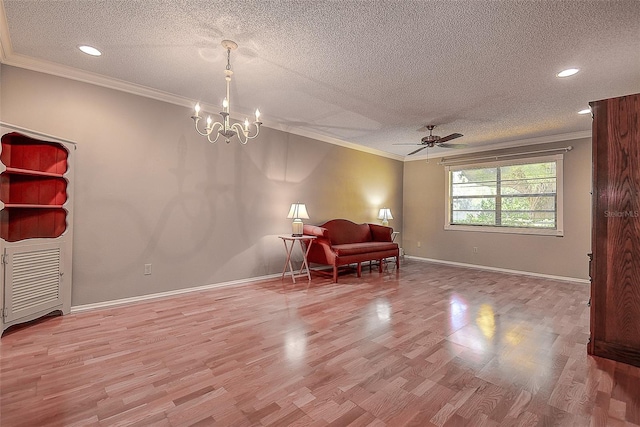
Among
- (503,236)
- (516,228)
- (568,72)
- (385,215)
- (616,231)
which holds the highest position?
(568,72)

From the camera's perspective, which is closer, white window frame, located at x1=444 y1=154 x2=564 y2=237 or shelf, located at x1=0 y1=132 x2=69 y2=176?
shelf, located at x1=0 y1=132 x2=69 y2=176

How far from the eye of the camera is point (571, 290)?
424 centimetres

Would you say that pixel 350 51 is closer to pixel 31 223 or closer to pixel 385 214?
→ pixel 31 223

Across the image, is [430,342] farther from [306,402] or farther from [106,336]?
[106,336]

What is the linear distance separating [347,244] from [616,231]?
3622 mm

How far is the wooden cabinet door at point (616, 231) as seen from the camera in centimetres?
212

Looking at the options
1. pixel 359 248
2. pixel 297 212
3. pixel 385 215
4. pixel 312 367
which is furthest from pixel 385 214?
pixel 312 367

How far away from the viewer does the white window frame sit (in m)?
5.01

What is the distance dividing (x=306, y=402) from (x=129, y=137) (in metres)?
3.34

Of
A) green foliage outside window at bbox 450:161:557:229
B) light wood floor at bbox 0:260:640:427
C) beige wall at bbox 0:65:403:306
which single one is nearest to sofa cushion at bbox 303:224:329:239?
beige wall at bbox 0:65:403:306

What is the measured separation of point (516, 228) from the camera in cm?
548

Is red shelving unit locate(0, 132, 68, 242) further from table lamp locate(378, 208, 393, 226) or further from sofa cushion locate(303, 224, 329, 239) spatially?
table lamp locate(378, 208, 393, 226)

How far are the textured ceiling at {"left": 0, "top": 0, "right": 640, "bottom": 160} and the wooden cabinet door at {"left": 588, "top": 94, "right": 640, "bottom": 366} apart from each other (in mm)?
693

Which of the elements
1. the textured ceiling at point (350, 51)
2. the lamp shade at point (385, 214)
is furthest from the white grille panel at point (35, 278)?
the lamp shade at point (385, 214)
